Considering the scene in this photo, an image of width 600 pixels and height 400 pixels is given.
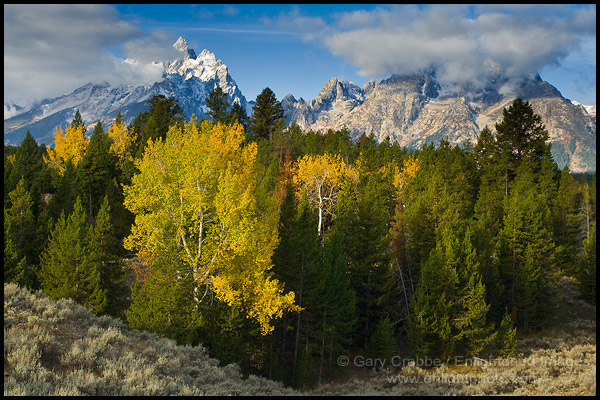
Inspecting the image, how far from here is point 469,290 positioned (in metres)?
30.0

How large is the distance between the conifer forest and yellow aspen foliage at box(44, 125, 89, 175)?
0.20 m

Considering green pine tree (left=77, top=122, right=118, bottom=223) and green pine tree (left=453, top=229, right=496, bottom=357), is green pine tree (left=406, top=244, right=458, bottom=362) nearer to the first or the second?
green pine tree (left=453, top=229, right=496, bottom=357)

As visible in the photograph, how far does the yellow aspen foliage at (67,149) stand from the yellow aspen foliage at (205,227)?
38.9 m

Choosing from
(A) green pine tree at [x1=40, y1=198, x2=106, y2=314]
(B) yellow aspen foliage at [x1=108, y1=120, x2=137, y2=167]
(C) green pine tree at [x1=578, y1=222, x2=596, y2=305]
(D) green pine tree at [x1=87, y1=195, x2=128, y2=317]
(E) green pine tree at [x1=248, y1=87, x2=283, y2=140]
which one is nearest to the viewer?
(A) green pine tree at [x1=40, y1=198, x2=106, y2=314]

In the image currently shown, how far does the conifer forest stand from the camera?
1919 cm

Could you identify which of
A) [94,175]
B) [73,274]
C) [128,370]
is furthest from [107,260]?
[94,175]

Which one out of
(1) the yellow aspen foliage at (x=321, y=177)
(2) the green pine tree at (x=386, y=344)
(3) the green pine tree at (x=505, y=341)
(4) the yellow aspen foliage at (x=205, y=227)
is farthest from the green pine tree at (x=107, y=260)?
(3) the green pine tree at (x=505, y=341)

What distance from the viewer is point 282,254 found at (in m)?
27.3

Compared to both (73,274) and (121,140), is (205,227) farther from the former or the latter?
(121,140)

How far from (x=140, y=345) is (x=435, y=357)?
2394cm

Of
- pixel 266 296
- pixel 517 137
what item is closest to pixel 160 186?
pixel 266 296

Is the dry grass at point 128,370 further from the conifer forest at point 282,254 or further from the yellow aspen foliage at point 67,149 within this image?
the yellow aspen foliage at point 67,149

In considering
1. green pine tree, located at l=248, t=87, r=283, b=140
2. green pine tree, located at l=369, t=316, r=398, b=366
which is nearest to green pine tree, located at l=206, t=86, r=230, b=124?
green pine tree, located at l=248, t=87, r=283, b=140

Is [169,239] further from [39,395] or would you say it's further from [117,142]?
[117,142]
